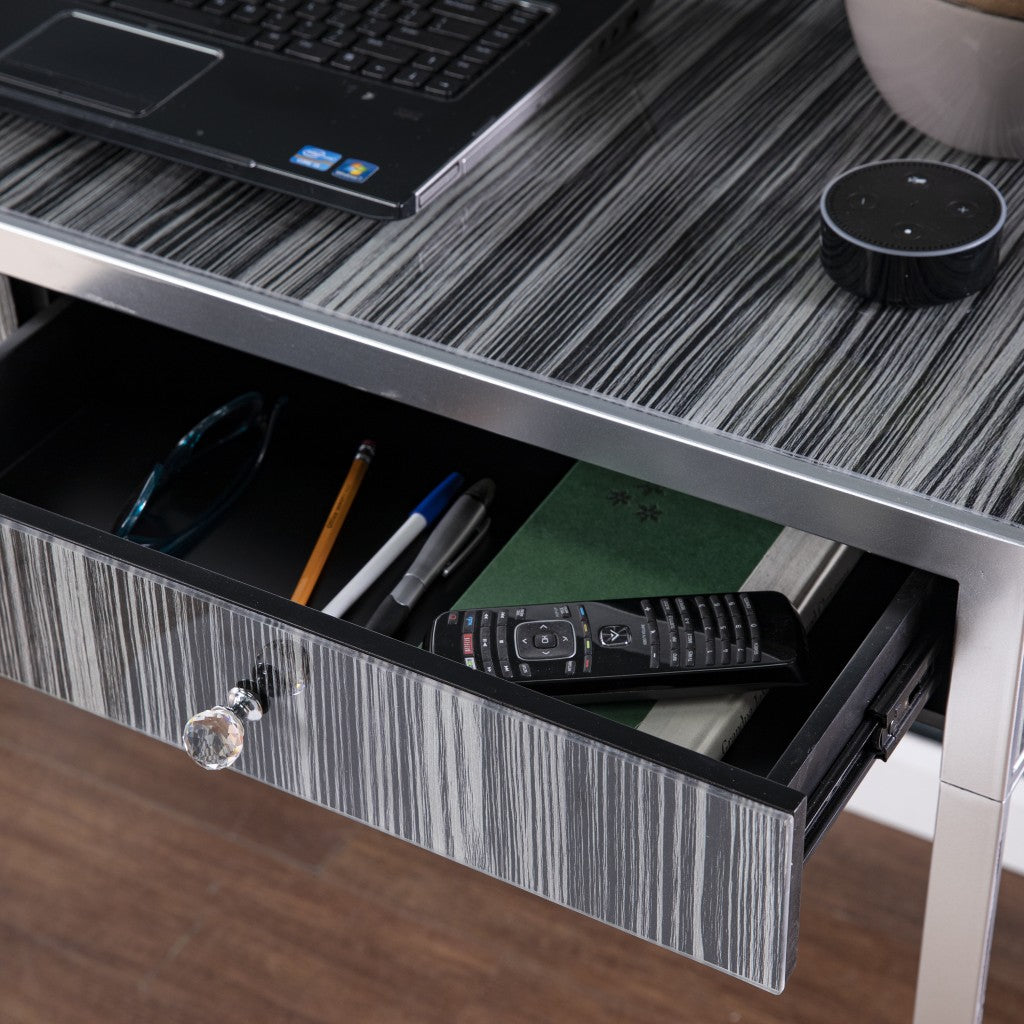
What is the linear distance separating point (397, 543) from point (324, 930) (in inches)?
17.5

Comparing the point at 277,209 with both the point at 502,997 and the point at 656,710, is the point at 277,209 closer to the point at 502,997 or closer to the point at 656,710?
the point at 656,710

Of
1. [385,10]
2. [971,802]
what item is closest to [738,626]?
[971,802]

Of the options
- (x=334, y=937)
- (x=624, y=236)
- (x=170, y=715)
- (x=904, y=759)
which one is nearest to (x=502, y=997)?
(x=334, y=937)

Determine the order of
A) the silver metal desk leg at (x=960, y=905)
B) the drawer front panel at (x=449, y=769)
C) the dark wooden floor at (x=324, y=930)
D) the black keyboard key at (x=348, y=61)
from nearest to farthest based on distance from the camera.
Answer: the drawer front panel at (x=449, y=769) < the silver metal desk leg at (x=960, y=905) < the black keyboard key at (x=348, y=61) < the dark wooden floor at (x=324, y=930)

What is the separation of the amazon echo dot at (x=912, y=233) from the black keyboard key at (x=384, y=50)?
226 millimetres

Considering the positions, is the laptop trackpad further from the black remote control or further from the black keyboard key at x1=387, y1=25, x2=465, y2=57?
the black remote control

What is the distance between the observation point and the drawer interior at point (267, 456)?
0.70 metres

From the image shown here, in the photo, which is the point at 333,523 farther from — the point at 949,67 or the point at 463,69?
the point at 949,67

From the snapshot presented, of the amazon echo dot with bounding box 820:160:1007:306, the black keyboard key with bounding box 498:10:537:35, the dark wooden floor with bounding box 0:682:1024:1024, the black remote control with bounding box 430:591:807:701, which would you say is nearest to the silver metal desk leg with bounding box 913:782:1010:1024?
the black remote control with bounding box 430:591:807:701

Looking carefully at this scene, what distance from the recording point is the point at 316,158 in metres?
0.67

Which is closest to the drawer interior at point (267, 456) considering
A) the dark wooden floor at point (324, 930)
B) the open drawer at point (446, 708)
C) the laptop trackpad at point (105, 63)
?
the open drawer at point (446, 708)

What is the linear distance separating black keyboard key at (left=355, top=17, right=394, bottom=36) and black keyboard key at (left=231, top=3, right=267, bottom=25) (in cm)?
5

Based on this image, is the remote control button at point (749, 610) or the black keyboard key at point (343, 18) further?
the black keyboard key at point (343, 18)

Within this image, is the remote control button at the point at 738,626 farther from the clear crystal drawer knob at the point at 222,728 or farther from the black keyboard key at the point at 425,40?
the black keyboard key at the point at 425,40
